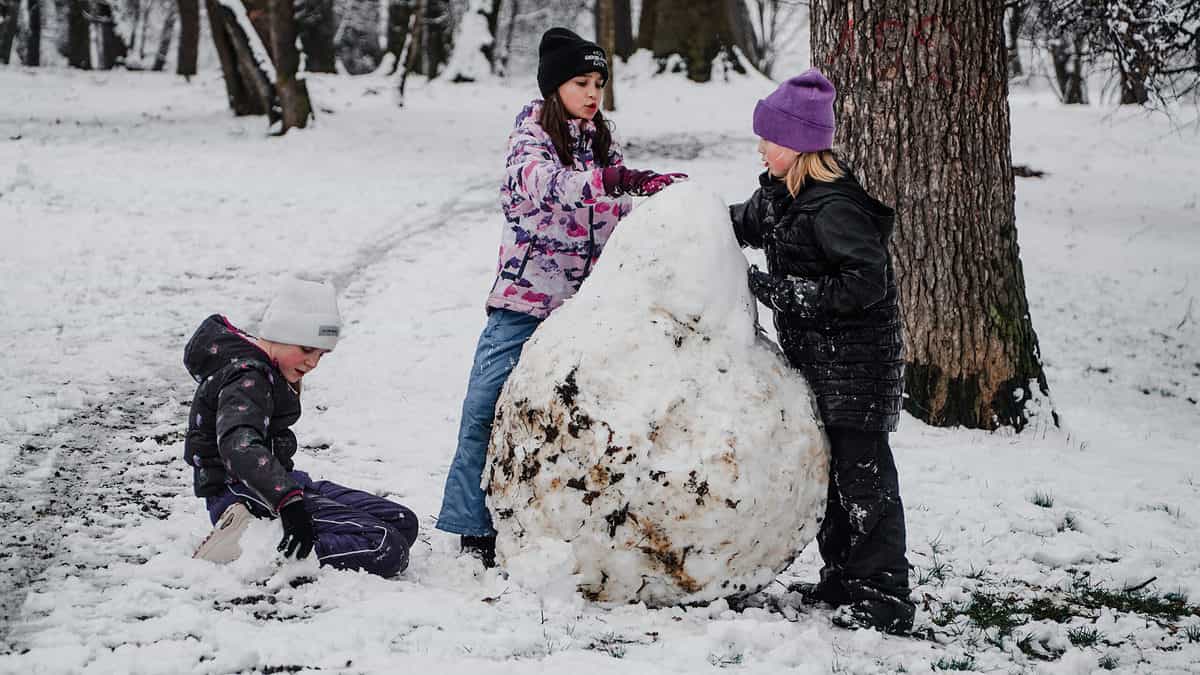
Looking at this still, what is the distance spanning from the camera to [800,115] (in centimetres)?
359

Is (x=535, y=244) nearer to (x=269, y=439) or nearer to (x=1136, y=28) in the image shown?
(x=269, y=439)

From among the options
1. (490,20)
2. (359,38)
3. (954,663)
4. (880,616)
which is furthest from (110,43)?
(954,663)

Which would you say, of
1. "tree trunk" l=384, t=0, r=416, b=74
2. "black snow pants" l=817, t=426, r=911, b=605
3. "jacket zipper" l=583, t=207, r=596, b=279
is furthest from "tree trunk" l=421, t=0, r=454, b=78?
"black snow pants" l=817, t=426, r=911, b=605

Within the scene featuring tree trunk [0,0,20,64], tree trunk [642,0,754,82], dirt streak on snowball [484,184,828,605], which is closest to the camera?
dirt streak on snowball [484,184,828,605]

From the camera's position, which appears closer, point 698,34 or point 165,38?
point 698,34

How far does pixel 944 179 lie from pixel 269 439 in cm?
378

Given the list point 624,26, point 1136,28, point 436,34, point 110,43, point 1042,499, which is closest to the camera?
point 1042,499

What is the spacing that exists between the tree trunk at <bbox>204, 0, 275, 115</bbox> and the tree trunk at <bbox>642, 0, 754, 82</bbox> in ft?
26.7

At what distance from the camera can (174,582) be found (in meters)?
3.48

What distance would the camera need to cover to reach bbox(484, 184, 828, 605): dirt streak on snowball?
336cm

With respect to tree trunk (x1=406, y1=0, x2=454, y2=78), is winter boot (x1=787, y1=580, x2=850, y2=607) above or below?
below

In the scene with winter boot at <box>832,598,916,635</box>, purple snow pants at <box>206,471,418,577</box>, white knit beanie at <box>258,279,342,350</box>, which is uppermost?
white knit beanie at <box>258,279,342,350</box>

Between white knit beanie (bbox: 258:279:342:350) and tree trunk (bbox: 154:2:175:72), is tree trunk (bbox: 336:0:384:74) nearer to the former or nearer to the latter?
tree trunk (bbox: 154:2:175:72)

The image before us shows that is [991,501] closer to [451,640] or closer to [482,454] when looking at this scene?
[482,454]
